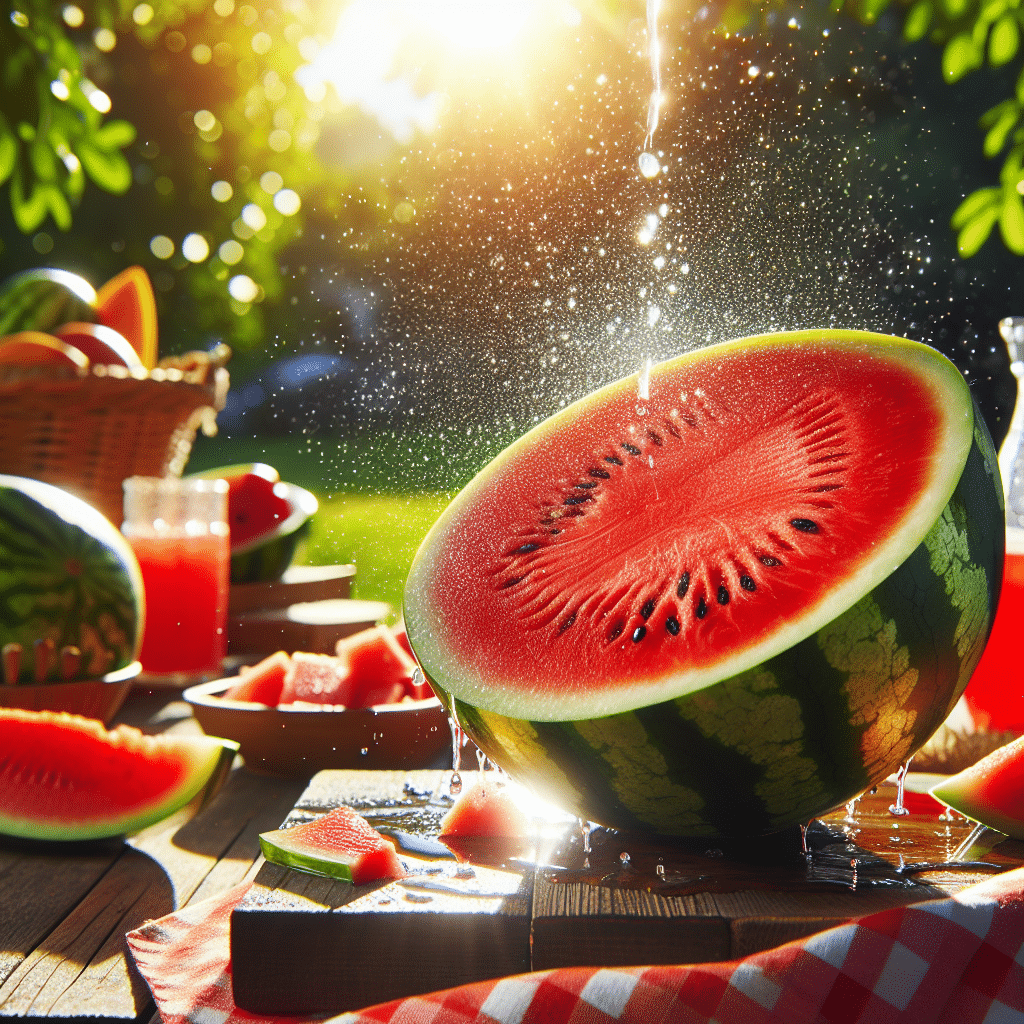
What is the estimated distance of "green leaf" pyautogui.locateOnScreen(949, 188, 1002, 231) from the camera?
3459mm

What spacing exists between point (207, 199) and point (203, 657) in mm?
6371

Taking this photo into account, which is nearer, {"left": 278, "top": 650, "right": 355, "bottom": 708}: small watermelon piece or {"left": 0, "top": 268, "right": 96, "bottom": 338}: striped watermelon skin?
{"left": 278, "top": 650, "right": 355, "bottom": 708}: small watermelon piece

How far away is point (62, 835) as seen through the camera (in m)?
1.36

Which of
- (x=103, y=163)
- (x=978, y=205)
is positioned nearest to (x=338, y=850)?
(x=978, y=205)

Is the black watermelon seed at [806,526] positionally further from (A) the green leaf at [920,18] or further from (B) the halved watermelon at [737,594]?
(A) the green leaf at [920,18]

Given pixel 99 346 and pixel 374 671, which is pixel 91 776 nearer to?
pixel 374 671

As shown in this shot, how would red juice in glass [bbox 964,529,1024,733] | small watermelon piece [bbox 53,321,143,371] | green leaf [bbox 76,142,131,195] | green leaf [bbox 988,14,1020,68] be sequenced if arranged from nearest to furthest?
red juice in glass [bbox 964,529,1024,733], small watermelon piece [bbox 53,321,143,371], green leaf [bbox 988,14,1020,68], green leaf [bbox 76,142,131,195]

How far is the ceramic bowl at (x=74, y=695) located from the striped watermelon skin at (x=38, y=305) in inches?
68.8

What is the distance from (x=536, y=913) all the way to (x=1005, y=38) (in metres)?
3.53

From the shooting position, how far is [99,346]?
9.23 ft

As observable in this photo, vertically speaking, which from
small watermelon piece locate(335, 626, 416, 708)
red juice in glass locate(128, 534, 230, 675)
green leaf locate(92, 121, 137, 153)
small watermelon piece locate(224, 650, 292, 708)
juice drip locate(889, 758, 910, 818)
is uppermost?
green leaf locate(92, 121, 137, 153)

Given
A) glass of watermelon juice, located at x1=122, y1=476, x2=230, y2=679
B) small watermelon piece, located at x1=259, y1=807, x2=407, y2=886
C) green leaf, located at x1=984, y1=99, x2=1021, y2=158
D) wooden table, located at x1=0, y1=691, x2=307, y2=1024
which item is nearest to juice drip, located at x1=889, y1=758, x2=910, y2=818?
small watermelon piece, located at x1=259, y1=807, x2=407, y2=886

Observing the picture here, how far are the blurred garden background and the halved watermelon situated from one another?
271 mm

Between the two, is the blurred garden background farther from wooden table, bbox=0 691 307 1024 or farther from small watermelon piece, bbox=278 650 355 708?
wooden table, bbox=0 691 307 1024
